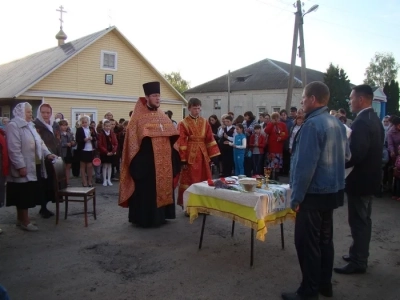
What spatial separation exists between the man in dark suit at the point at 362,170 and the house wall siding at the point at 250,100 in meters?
27.0

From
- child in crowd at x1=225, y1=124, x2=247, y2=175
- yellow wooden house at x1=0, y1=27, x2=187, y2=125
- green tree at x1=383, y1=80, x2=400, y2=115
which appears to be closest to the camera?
child in crowd at x1=225, y1=124, x2=247, y2=175

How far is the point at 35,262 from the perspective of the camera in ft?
14.0

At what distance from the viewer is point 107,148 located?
9492 millimetres

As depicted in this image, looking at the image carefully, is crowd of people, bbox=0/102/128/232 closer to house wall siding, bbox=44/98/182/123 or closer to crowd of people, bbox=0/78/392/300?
crowd of people, bbox=0/78/392/300

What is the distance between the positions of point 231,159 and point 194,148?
15.3ft

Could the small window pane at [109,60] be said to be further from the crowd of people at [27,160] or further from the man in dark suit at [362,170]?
the man in dark suit at [362,170]

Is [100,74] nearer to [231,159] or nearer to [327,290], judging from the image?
[231,159]

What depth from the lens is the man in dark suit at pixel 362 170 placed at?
3.82m

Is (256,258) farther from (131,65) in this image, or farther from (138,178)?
(131,65)

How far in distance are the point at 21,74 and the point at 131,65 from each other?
20.6ft

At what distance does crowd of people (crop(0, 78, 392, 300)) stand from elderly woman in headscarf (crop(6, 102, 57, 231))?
0.5 inches

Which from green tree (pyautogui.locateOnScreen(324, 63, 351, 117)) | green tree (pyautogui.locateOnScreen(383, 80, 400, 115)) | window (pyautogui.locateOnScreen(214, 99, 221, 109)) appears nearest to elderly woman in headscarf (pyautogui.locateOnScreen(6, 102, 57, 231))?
green tree (pyautogui.locateOnScreen(324, 63, 351, 117))

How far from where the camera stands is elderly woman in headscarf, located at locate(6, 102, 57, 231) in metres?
Answer: 5.14

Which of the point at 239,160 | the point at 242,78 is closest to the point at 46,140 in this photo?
the point at 239,160
